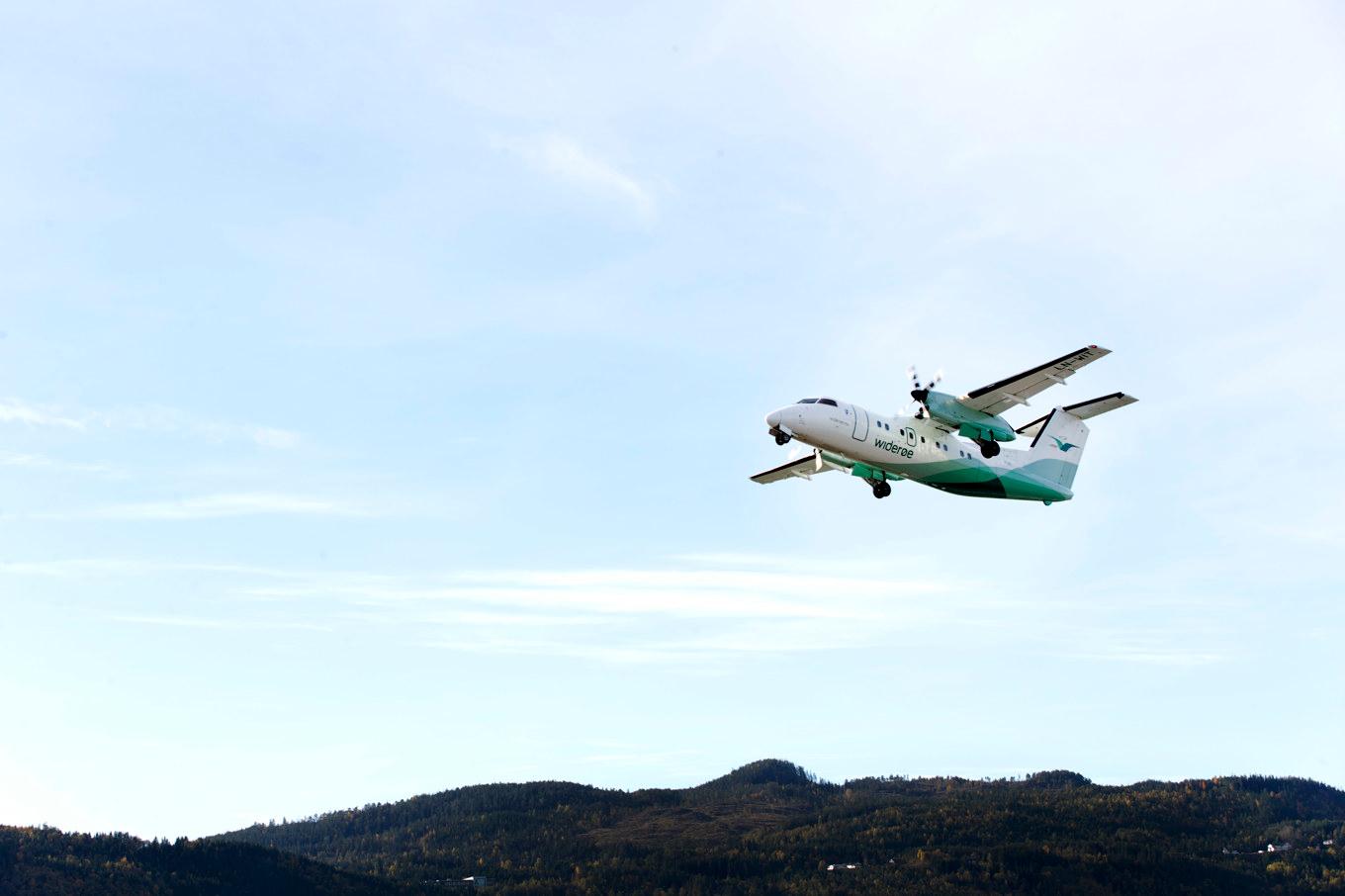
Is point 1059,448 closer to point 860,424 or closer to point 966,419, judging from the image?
point 966,419

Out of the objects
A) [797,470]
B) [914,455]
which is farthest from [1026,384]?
[797,470]

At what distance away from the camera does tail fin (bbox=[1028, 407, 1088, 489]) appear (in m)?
65.5

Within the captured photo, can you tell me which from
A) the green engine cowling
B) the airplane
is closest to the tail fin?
the airplane

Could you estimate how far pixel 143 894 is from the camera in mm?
199875

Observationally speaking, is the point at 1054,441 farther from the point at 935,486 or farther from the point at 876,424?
the point at 876,424

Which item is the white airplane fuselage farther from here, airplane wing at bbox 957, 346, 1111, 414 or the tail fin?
airplane wing at bbox 957, 346, 1111, 414

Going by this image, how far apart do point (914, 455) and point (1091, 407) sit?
40.5 feet

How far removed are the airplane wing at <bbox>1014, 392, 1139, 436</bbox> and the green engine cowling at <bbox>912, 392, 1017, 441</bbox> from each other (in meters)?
5.98

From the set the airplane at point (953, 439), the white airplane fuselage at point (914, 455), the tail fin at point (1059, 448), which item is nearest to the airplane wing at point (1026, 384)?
the airplane at point (953, 439)

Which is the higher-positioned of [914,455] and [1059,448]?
[1059,448]

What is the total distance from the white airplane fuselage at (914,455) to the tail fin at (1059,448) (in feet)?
0.25

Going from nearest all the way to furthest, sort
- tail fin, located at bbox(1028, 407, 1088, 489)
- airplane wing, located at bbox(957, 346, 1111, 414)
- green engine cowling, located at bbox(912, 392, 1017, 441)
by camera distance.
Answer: airplane wing, located at bbox(957, 346, 1111, 414)
green engine cowling, located at bbox(912, 392, 1017, 441)
tail fin, located at bbox(1028, 407, 1088, 489)

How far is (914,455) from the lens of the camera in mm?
59156

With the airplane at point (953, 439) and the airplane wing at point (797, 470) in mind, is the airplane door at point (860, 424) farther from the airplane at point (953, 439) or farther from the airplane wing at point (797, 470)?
the airplane wing at point (797, 470)
